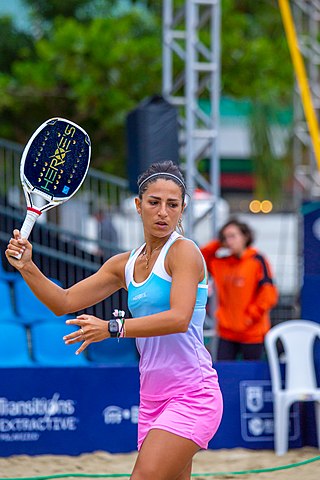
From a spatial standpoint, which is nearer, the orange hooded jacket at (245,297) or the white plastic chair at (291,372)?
the white plastic chair at (291,372)

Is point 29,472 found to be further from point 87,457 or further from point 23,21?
point 23,21

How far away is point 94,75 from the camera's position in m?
14.3

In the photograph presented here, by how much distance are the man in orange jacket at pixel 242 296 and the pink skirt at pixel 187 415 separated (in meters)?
4.16

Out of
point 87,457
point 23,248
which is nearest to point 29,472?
point 87,457

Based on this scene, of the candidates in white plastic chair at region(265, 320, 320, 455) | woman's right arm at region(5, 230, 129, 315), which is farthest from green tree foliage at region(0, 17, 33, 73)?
woman's right arm at region(5, 230, 129, 315)

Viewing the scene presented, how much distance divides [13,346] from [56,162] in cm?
435

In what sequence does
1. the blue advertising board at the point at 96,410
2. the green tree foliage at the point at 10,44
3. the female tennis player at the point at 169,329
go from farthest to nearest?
the green tree foliage at the point at 10,44 < the blue advertising board at the point at 96,410 < the female tennis player at the point at 169,329

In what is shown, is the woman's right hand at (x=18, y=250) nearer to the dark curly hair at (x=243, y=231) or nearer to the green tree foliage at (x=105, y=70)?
the dark curly hair at (x=243, y=231)

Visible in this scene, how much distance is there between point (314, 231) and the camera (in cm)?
753

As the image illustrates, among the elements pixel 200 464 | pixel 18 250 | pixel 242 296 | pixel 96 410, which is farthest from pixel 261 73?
pixel 18 250

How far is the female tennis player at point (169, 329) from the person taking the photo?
3375 mm

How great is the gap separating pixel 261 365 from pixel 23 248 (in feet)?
12.7

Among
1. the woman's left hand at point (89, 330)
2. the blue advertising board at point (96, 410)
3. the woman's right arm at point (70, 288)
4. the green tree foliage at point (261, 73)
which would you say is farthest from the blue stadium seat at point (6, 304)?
the green tree foliage at point (261, 73)

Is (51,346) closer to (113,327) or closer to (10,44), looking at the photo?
(113,327)
